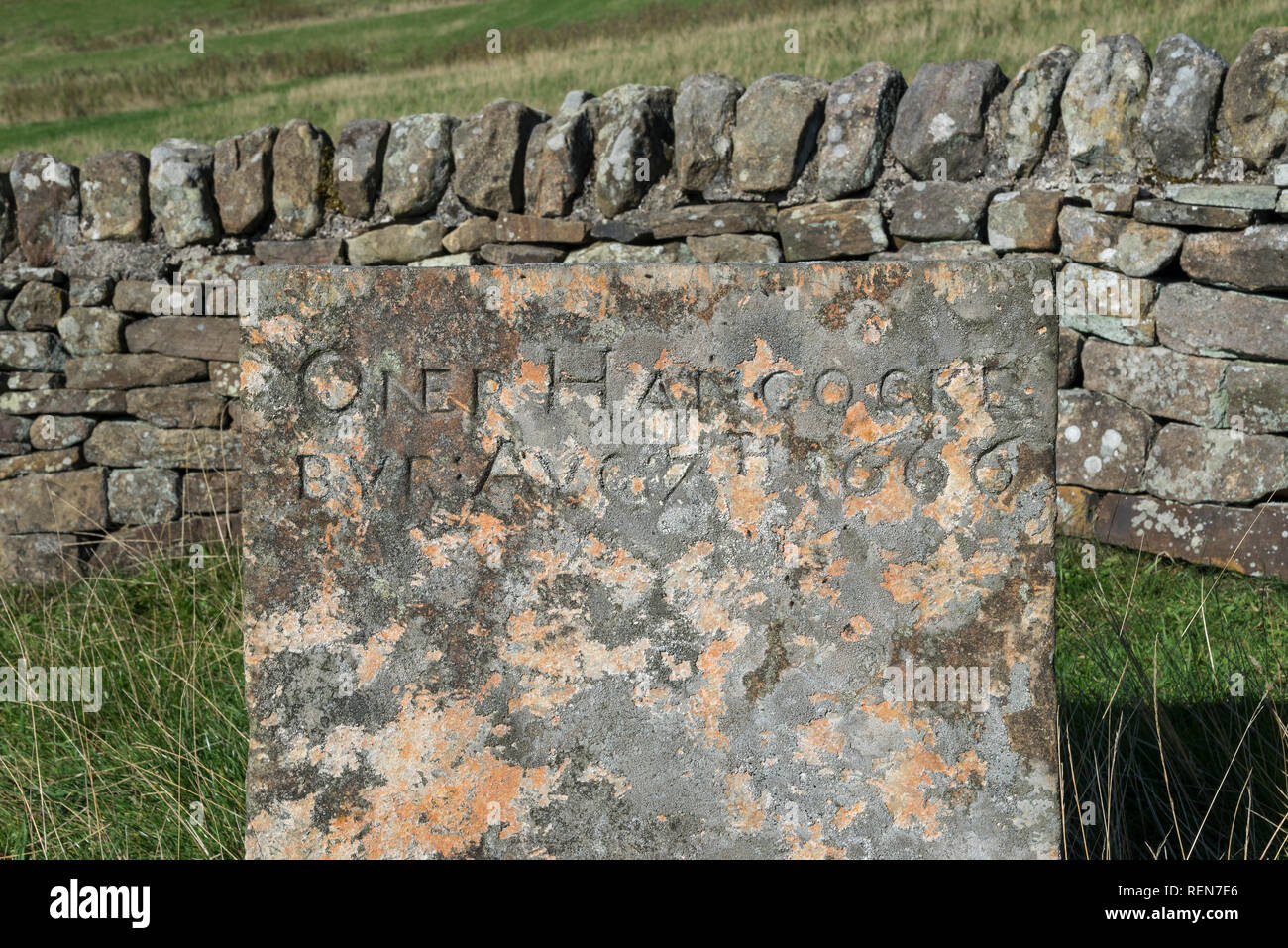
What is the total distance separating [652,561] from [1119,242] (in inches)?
116

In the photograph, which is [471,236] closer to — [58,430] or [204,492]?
[204,492]

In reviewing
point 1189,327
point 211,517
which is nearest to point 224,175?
point 211,517

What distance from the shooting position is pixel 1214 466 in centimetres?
399

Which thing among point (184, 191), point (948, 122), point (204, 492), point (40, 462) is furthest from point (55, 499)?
point (948, 122)

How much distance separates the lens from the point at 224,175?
4590 millimetres

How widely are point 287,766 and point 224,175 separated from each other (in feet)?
11.3

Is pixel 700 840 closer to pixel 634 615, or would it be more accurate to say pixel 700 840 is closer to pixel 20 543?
pixel 634 615

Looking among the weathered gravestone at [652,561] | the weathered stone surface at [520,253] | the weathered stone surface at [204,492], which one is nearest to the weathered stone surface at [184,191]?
the weathered stone surface at [204,492]

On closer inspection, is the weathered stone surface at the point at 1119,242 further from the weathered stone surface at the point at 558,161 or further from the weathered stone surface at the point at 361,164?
the weathered stone surface at the point at 361,164

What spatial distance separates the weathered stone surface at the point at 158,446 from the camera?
15.5ft

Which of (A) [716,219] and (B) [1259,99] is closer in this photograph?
(B) [1259,99]

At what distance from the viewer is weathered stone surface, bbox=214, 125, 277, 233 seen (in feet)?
14.9

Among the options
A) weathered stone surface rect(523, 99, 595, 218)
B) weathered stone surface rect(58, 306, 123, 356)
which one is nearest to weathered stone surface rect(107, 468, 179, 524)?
weathered stone surface rect(58, 306, 123, 356)

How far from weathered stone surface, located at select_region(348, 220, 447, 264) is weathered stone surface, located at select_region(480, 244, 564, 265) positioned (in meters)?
0.27
